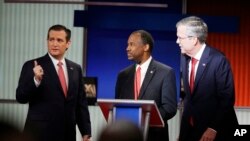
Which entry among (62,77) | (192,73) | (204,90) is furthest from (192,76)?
(62,77)

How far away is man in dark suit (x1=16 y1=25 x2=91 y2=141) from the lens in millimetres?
4434

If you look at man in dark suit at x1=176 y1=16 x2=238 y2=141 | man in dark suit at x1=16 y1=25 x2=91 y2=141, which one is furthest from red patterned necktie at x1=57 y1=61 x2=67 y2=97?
man in dark suit at x1=176 y1=16 x2=238 y2=141

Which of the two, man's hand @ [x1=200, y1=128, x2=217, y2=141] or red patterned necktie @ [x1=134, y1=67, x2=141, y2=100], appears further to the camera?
red patterned necktie @ [x1=134, y1=67, x2=141, y2=100]

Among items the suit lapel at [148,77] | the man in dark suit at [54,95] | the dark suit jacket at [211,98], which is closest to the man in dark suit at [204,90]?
the dark suit jacket at [211,98]

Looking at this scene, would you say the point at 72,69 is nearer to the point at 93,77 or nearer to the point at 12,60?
the point at 93,77

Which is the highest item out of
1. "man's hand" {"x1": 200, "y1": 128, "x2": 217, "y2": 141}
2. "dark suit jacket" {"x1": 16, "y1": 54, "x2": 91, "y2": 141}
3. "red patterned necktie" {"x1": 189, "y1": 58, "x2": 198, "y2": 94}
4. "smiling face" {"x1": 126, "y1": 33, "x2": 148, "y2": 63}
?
"smiling face" {"x1": 126, "y1": 33, "x2": 148, "y2": 63}

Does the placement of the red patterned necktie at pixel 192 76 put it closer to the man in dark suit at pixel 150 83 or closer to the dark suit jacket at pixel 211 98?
the dark suit jacket at pixel 211 98

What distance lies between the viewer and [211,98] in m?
4.46

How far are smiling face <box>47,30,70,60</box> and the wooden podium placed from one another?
2.59ft

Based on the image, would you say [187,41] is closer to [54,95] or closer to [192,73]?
[192,73]

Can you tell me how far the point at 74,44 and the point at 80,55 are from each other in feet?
0.51

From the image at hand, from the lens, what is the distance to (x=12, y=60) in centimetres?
716

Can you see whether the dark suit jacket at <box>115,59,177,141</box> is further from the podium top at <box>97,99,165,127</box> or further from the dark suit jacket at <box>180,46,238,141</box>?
the podium top at <box>97,99,165,127</box>

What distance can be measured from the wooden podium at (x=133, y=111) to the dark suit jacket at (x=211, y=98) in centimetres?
45
